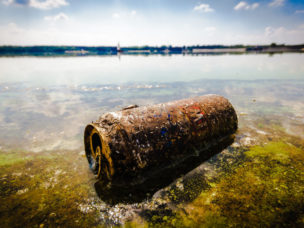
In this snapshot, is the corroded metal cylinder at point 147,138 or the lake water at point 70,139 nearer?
the lake water at point 70,139

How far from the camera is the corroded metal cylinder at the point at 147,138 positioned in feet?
8.89

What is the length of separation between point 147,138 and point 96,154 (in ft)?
3.55

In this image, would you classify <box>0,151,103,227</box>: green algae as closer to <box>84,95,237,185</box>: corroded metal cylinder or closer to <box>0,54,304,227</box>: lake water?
<box>0,54,304,227</box>: lake water

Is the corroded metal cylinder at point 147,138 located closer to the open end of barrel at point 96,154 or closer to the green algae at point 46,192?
the open end of barrel at point 96,154

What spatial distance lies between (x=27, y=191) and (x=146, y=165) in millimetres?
2129

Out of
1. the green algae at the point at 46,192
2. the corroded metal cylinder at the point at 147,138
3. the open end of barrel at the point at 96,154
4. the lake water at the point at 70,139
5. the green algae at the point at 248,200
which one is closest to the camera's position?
the green algae at the point at 248,200

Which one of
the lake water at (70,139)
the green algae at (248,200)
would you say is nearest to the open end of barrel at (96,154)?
the lake water at (70,139)

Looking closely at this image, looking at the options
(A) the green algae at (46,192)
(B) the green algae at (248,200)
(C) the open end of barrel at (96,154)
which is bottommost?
(A) the green algae at (46,192)

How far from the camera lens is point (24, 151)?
4078 millimetres

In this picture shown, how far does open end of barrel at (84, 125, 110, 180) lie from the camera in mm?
2977

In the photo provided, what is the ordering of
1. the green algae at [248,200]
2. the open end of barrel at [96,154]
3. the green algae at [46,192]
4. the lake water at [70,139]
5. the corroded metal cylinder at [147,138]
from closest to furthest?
the green algae at [248,200] → the green algae at [46,192] → the lake water at [70,139] → the corroded metal cylinder at [147,138] → the open end of barrel at [96,154]

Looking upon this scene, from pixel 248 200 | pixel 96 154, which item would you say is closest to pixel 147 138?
pixel 96 154

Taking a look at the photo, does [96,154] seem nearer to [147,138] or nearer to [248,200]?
[147,138]

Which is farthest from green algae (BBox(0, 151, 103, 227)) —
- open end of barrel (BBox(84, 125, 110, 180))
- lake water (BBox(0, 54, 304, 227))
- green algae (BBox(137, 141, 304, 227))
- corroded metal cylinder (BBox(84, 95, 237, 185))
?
green algae (BBox(137, 141, 304, 227))
